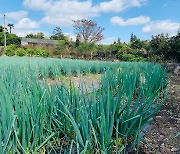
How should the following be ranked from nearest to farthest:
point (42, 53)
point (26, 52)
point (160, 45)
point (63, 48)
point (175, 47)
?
point (175, 47) < point (160, 45) < point (42, 53) < point (26, 52) < point (63, 48)

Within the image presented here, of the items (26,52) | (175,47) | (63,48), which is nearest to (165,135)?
(175,47)

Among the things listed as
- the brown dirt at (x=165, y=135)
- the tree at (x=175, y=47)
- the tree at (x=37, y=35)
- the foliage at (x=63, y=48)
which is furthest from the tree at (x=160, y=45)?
the tree at (x=37, y=35)

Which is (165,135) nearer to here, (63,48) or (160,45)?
(160,45)

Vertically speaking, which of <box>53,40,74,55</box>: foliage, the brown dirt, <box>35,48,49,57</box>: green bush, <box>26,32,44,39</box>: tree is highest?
<box>26,32,44,39</box>: tree

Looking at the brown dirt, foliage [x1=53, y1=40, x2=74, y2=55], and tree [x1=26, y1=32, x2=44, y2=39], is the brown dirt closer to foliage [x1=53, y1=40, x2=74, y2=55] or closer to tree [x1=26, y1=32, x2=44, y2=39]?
foliage [x1=53, y1=40, x2=74, y2=55]

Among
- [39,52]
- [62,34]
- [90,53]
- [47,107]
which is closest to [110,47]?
[90,53]

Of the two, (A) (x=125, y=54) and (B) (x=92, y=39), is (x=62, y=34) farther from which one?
(A) (x=125, y=54)

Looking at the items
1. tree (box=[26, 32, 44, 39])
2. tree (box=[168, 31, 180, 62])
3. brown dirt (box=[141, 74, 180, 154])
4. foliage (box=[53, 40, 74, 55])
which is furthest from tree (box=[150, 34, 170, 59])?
tree (box=[26, 32, 44, 39])

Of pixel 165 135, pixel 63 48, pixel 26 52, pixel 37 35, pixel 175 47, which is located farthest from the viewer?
pixel 37 35

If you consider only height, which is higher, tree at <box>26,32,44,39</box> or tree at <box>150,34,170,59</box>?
tree at <box>26,32,44,39</box>

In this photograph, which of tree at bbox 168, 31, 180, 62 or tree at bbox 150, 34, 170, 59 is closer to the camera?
tree at bbox 168, 31, 180, 62

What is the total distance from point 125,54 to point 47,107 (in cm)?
1993

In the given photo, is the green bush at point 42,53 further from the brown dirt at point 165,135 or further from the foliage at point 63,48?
the brown dirt at point 165,135

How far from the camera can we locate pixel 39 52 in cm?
2442
